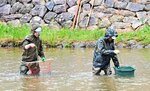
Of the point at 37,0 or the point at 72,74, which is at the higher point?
the point at 37,0

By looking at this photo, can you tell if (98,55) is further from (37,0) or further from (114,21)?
(37,0)

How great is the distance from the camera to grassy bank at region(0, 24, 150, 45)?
846 inches

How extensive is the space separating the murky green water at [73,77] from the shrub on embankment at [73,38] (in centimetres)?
292

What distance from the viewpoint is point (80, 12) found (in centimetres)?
2562

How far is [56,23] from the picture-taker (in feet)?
83.2

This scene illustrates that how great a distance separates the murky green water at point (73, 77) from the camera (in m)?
11.9

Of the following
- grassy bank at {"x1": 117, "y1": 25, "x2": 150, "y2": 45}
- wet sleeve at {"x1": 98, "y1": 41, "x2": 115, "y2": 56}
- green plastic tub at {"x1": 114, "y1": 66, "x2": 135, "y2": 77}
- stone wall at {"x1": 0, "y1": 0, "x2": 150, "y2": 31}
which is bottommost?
green plastic tub at {"x1": 114, "y1": 66, "x2": 135, "y2": 77}

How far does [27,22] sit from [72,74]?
40.6ft

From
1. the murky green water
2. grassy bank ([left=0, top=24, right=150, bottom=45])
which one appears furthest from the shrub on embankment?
the murky green water

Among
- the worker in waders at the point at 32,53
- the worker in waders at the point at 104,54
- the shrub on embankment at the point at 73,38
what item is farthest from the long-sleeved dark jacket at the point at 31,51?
the shrub on embankment at the point at 73,38

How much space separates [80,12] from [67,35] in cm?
367

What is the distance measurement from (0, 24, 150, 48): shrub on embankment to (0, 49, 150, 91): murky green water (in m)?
2.92

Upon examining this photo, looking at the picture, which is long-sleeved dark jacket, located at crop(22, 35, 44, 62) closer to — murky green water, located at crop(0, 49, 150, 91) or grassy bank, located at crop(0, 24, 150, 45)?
murky green water, located at crop(0, 49, 150, 91)

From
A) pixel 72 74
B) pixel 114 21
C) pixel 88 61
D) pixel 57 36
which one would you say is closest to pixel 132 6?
pixel 114 21
